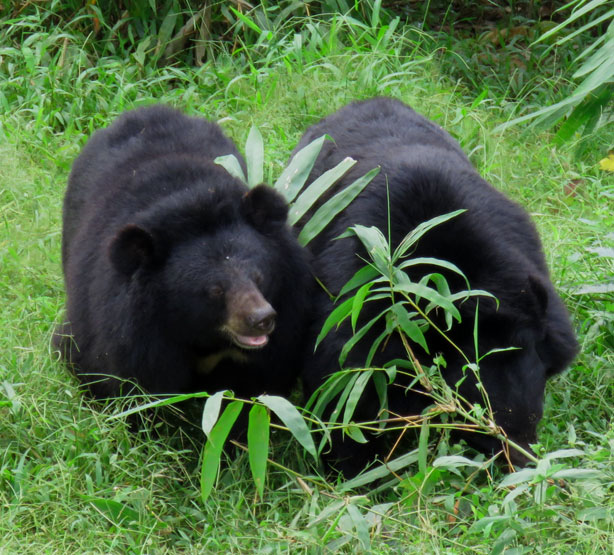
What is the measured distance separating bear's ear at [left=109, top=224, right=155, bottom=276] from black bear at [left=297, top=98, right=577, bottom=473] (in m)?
0.83

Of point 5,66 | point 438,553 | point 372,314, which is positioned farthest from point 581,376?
point 5,66

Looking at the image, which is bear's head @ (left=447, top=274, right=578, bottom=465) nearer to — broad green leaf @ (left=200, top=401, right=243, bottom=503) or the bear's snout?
the bear's snout

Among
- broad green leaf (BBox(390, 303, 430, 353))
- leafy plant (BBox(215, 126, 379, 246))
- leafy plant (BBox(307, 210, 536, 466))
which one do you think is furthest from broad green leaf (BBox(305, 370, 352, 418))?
leafy plant (BBox(215, 126, 379, 246))

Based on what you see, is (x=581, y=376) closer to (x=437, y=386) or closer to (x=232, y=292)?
(x=437, y=386)

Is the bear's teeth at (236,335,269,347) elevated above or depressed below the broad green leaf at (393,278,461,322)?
below

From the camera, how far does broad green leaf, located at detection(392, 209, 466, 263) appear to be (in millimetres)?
3881

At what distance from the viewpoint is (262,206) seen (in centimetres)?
421

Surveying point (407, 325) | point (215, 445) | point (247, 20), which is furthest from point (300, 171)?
point (247, 20)

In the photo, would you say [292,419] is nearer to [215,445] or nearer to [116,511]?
[215,445]

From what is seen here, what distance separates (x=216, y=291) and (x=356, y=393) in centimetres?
68

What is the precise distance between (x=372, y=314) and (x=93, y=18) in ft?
14.8

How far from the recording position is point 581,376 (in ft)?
15.5

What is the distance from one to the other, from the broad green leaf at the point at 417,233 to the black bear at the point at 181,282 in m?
0.53

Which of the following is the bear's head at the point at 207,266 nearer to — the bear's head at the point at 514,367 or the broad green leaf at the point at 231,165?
the broad green leaf at the point at 231,165
